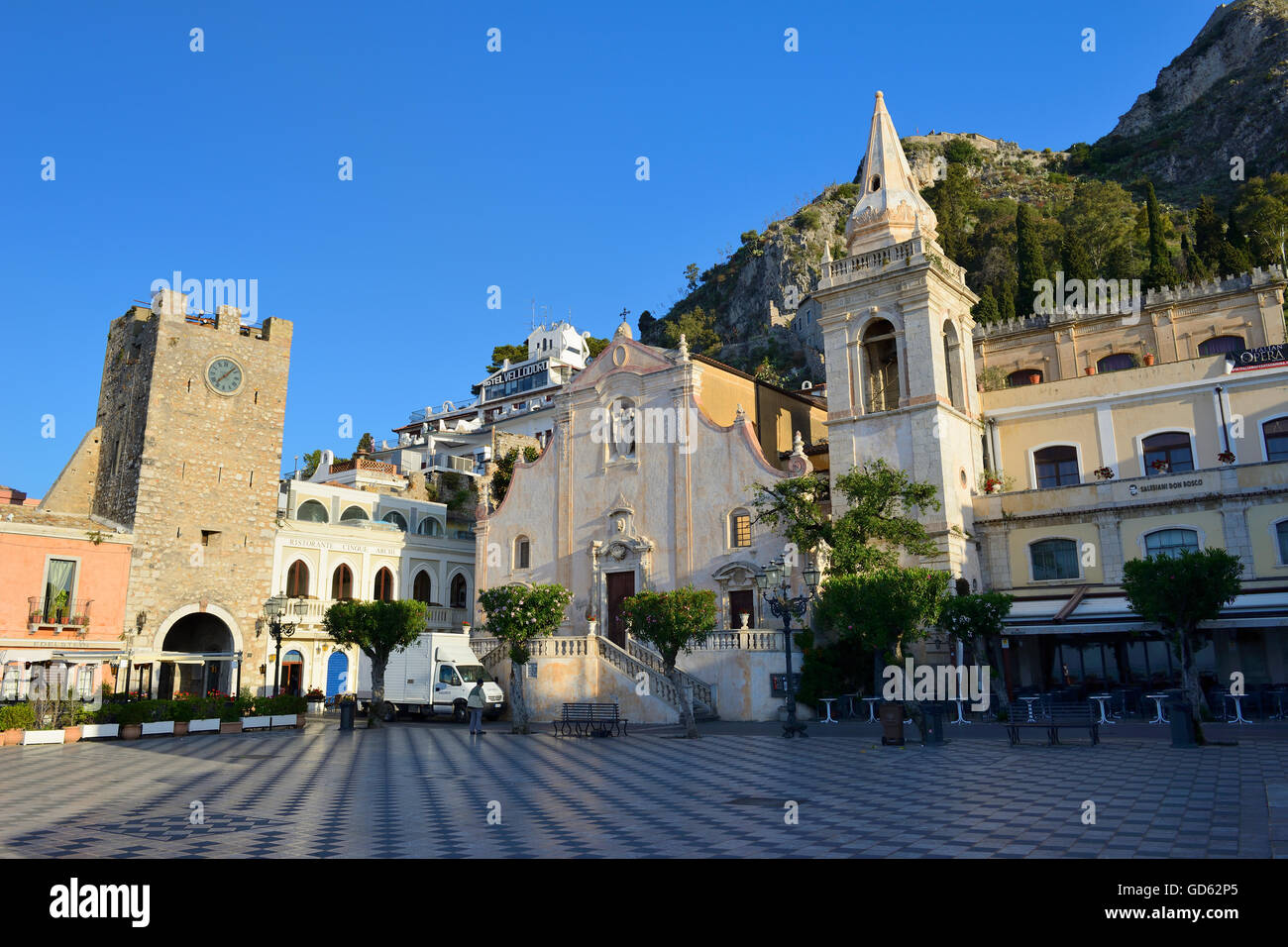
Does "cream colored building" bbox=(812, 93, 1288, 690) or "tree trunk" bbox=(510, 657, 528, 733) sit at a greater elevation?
"cream colored building" bbox=(812, 93, 1288, 690)

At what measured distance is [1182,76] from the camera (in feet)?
331

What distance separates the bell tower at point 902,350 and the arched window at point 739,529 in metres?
4.10

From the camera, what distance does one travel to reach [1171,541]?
28.0 m

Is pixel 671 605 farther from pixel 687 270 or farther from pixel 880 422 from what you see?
pixel 687 270

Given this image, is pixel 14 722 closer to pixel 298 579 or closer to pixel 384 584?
pixel 298 579

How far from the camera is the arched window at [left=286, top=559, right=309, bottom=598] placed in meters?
40.5

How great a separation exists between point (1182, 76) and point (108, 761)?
12038 centimetres

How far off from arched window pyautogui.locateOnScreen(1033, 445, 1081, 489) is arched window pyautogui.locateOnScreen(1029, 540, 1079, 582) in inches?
97.1

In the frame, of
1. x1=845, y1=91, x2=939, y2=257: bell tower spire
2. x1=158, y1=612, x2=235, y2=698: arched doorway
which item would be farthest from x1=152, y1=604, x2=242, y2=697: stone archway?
x1=845, y1=91, x2=939, y2=257: bell tower spire

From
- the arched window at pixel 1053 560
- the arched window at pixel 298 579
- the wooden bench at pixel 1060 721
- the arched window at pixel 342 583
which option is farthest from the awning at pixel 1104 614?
the arched window at pixel 298 579

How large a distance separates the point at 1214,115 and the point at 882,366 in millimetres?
73247

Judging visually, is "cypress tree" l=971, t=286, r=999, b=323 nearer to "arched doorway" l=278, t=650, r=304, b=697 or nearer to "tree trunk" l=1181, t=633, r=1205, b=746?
"tree trunk" l=1181, t=633, r=1205, b=746
